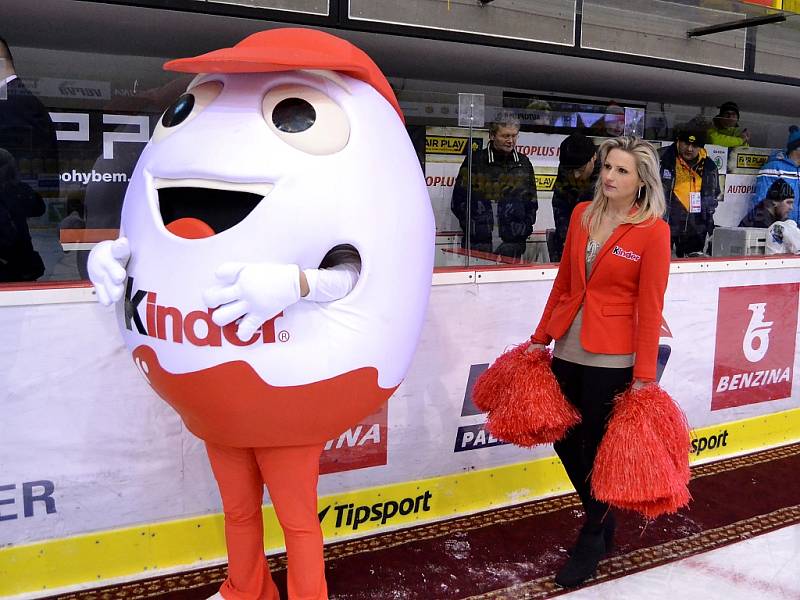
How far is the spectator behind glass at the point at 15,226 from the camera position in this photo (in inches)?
104

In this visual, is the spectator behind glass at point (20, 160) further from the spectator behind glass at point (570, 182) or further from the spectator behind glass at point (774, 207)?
the spectator behind glass at point (774, 207)

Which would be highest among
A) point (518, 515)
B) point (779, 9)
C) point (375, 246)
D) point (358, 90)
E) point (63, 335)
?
point (779, 9)

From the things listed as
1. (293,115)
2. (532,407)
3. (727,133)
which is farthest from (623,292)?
(727,133)

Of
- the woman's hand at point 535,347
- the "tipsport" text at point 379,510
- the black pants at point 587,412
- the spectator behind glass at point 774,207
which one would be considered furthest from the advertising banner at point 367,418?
the black pants at point 587,412

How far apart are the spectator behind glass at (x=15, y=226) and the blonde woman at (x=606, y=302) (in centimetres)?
186

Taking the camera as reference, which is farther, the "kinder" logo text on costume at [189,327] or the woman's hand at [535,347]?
the woman's hand at [535,347]

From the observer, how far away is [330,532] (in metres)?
3.16

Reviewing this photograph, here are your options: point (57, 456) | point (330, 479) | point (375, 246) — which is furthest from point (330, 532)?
point (375, 246)

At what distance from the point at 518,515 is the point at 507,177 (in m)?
1.57

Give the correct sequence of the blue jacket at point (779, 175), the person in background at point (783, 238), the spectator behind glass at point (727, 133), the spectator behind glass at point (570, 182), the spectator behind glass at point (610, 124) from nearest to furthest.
Result: the spectator behind glass at point (570, 182), the spectator behind glass at point (610, 124), the person in background at point (783, 238), the spectator behind glass at point (727, 133), the blue jacket at point (779, 175)

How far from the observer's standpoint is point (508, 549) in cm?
313

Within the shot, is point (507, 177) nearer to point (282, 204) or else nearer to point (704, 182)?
point (704, 182)

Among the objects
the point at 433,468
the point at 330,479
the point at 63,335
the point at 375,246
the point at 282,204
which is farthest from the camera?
the point at 433,468

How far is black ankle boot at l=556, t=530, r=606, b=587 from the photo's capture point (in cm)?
281
